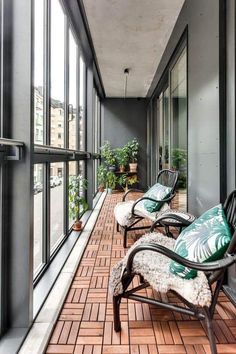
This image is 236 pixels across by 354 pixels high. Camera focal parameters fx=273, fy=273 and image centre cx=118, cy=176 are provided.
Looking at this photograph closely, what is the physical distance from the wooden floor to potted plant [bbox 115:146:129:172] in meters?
5.75

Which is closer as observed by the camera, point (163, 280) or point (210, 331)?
point (210, 331)

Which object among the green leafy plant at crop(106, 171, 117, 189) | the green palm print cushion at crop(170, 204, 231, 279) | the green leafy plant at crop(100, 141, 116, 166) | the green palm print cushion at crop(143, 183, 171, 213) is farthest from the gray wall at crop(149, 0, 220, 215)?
the green leafy plant at crop(100, 141, 116, 166)

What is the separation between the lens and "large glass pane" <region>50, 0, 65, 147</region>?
264 centimetres

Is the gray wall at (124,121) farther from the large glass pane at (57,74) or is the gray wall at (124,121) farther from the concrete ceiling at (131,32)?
the large glass pane at (57,74)

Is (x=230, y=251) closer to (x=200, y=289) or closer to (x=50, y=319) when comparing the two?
(x=200, y=289)

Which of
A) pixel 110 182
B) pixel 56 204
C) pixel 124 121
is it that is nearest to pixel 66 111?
pixel 56 204

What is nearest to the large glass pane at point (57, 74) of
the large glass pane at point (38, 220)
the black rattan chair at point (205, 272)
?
the large glass pane at point (38, 220)

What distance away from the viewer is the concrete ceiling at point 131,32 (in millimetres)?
3268

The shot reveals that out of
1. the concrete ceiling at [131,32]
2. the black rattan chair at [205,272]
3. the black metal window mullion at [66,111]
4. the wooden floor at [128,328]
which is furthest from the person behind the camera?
the concrete ceiling at [131,32]

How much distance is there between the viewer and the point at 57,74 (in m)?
2.83

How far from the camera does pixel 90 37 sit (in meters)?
4.03

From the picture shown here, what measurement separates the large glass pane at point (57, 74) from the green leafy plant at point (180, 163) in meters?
1.47

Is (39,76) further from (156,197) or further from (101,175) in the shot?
(101,175)

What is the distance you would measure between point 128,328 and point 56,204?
5.35 feet
